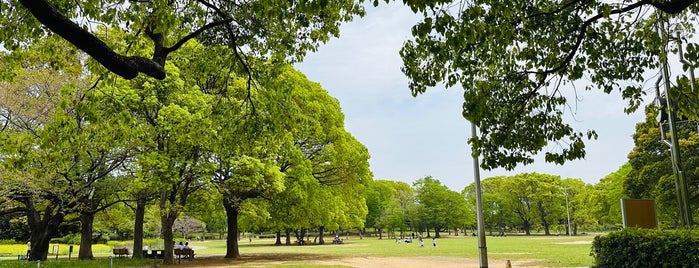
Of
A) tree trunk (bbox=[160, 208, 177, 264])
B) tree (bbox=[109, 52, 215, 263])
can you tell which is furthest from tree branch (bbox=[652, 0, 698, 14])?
tree trunk (bbox=[160, 208, 177, 264])

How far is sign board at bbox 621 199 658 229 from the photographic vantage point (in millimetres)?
12438

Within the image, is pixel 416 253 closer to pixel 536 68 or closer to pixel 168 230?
pixel 168 230

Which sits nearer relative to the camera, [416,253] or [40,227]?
[40,227]

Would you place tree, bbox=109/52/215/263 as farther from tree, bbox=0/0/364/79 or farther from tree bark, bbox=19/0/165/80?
tree bark, bbox=19/0/165/80

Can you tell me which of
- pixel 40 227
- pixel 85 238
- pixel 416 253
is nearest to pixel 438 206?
pixel 416 253

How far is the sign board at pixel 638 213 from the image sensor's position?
12438 mm

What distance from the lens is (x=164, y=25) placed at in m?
6.06

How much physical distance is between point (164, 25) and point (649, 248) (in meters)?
9.56

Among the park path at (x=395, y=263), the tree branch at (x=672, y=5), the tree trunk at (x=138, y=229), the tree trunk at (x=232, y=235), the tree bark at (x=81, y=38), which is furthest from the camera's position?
the tree trunk at (x=232, y=235)

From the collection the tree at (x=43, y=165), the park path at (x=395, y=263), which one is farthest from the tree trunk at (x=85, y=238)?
the park path at (x=395, y=263)

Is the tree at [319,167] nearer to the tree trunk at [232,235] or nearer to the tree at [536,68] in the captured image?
the tree trunk at [232,235]

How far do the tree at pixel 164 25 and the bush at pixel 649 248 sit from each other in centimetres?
709

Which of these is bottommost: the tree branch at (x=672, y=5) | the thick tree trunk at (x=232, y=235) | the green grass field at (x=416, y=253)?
the green grass field at (x=416, y=253)

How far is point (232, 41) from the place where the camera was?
804 centimetres
